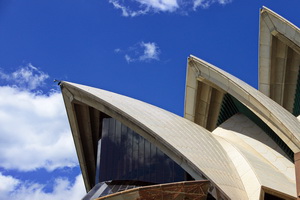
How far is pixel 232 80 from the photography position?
19.6 metres

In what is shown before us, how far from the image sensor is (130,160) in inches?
722

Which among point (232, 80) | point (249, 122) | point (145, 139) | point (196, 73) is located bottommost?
point (145, 139)

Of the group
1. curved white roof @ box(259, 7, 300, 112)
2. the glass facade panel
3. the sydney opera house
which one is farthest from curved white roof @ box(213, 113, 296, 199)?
curved white roof @ box(259, 7, 300, 112)

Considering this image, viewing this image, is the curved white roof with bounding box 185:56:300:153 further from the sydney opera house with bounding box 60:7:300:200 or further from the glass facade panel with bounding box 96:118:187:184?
the glass facade panel with bounding box 96:118:187:184

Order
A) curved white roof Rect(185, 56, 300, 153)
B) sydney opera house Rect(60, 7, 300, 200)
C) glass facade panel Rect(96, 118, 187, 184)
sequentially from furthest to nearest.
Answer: glass facade panel Rect(96, 118, 187, 184), curved white roof Rect(185, 56, 300, 153), sydney opera house Rect(60, 7, 300, 200)

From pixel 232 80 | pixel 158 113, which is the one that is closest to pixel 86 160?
pixel 158 113

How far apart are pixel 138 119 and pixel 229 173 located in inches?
175

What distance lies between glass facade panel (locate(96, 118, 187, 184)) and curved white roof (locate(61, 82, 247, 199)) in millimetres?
764

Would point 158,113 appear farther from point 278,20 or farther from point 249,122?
point 278,20

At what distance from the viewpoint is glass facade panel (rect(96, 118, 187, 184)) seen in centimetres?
1697

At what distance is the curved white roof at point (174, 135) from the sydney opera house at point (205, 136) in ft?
0.17

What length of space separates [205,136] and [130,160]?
12.7 ft

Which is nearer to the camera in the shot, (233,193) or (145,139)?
(233,193)

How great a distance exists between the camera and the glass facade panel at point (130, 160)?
16969 mm
